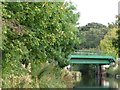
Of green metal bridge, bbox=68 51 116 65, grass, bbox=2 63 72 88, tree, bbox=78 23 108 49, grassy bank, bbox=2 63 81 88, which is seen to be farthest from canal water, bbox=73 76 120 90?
tree, bbox=78 23 108 49

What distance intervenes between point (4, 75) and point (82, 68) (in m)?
40.1

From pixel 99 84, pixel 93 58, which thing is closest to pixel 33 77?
pixel 99 84

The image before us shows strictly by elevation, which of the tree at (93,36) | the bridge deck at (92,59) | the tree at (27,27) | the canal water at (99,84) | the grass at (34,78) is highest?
the tree at (93,36)

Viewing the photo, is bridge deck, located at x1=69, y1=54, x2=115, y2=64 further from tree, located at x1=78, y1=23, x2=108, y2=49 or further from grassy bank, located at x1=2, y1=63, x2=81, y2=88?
grassy bank, located at x1=2, y1=63, x2=81, y2=88

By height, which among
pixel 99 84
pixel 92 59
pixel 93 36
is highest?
pixel 93 36

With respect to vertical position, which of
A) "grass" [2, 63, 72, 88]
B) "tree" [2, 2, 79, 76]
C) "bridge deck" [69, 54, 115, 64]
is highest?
"tree" [2, 2, 79, 76]

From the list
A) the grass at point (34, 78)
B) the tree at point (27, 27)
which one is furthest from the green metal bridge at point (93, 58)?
the tree at point (27, 27)

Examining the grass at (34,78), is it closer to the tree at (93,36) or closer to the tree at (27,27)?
the tree at (27,27)

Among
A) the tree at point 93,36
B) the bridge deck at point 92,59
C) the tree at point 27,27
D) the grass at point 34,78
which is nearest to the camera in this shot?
the tree at point 27,27

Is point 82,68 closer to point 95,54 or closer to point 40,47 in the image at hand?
point 95,54

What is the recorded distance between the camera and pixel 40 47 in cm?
1608

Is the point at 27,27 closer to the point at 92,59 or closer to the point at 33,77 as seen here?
the point at 33,77

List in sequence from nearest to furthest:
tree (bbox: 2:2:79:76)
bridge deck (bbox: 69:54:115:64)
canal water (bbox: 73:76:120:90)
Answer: tree (bbox: 2:2:79:76) < canal water (bbox: 73:76:120:90) < bridge deck (bbox: 69:54:115:64)

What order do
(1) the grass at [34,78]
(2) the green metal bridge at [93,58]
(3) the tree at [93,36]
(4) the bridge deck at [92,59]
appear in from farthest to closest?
(3) the tree at [93,36] → (2) the green metal bridge at [93,58] → (4) the bridge deck at [92,59] → (1) the grass at [34,78]
